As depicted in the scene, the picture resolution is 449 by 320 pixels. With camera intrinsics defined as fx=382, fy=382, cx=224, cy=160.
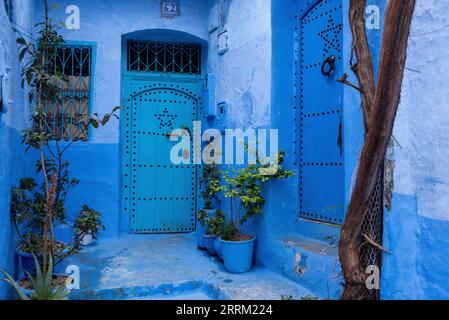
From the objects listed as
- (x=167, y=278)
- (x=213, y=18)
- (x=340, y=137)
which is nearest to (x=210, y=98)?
(x=213, y=18)

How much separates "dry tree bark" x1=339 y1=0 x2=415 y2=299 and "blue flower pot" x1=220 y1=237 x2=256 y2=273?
4.79 feet

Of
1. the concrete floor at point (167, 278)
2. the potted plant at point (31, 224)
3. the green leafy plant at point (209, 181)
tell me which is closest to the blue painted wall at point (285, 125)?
the potted plant at point (31, 224)

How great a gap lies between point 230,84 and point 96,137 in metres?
2.05

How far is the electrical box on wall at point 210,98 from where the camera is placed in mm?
5590

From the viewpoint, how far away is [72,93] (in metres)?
5.41

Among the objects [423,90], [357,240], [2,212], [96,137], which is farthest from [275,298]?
[96,137]

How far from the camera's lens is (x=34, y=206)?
3721 mm

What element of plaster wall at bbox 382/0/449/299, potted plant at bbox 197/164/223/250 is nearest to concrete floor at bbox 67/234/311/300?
potted plant at bbox 197/164/223/250

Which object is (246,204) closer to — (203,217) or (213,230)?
(213,230)

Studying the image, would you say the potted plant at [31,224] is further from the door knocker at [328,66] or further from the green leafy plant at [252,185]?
the door knocker at [328,66]

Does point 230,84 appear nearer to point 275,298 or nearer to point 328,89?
point 328,89

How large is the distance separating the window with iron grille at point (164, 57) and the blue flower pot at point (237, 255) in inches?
119

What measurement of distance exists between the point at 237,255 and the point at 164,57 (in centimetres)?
336

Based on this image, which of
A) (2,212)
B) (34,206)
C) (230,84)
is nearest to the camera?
(2,212)
